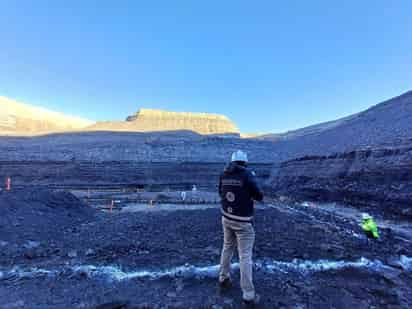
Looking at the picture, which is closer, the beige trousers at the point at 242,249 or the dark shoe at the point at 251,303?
the dark shoe at the point at 251,303

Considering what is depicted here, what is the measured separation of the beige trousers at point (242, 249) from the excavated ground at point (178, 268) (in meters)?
0.23

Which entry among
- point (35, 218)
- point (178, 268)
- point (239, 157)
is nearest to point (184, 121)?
point (35, 218)

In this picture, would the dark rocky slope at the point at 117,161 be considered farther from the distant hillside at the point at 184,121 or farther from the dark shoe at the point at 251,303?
the distant hillside at the point at 184,121

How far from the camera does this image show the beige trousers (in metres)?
3.51

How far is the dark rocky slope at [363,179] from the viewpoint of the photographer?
15328 millimetres

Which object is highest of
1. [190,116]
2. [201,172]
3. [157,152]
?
[190,116]

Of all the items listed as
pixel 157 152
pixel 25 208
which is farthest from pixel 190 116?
pixel 25 208

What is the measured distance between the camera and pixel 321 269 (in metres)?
5.07

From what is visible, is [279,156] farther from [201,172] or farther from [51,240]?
[51,240]

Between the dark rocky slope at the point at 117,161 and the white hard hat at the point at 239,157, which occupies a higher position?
the white hard hat at the point at 239,157

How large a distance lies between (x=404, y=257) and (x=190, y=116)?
333 ft

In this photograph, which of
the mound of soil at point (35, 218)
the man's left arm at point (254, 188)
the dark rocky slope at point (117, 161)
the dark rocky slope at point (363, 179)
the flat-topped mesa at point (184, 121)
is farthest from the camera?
the flat-topped mesa at point (184, 121)

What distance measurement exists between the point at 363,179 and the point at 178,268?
731 inches

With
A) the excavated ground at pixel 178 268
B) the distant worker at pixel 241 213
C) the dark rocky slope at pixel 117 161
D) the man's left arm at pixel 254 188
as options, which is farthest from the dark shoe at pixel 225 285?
the dark rocky slope at pixel 117 161
